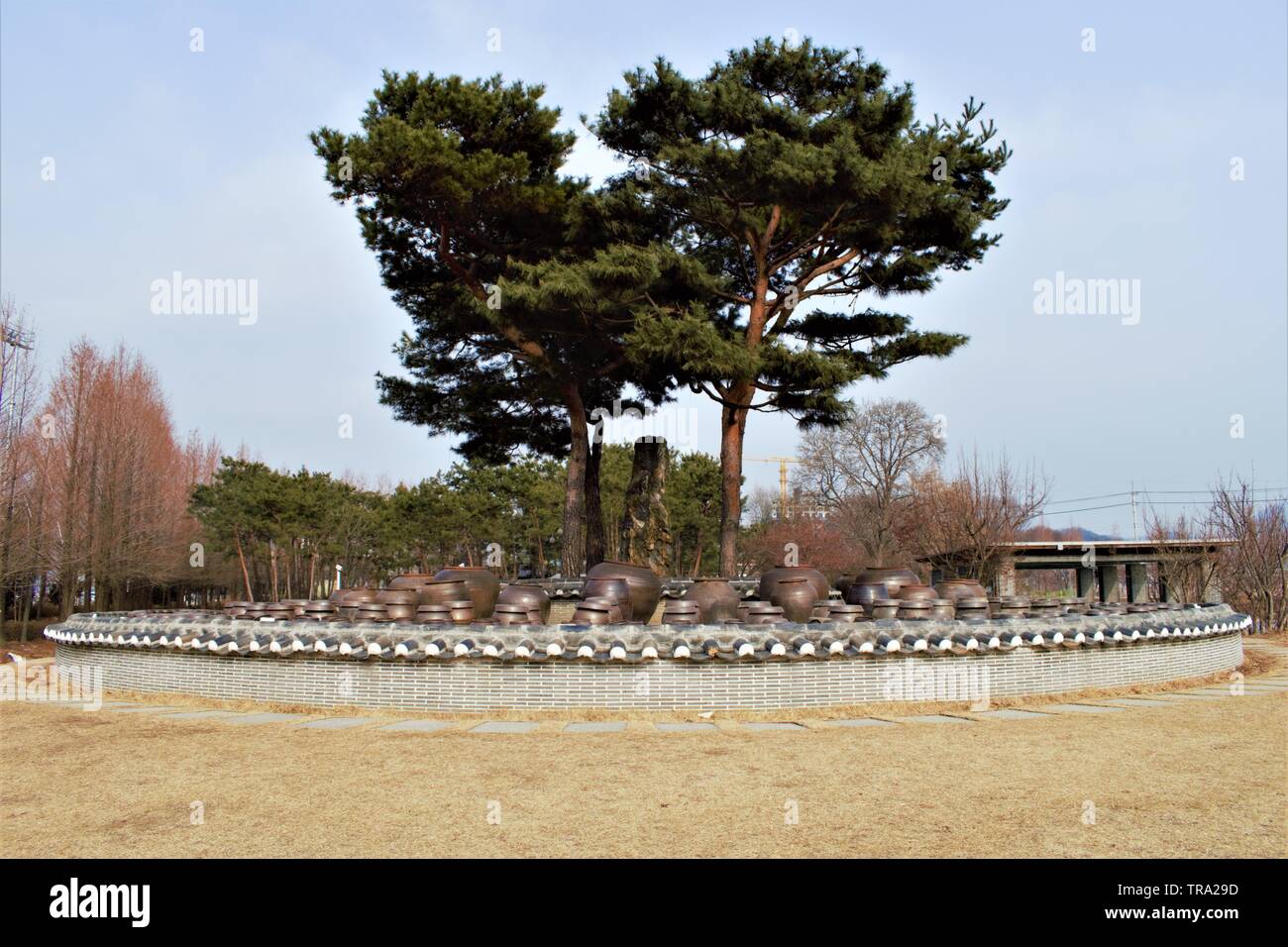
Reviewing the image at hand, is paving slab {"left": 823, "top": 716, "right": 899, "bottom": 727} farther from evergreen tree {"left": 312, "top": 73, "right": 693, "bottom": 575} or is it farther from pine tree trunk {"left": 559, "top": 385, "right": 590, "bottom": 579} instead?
pine tree trunk {"left": 559, "top": 385, "right": 590, "bottom": 579}

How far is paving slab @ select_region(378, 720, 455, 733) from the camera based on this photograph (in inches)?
275

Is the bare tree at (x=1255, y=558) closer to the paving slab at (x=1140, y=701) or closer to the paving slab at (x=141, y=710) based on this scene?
the paving slab at (x=1140, y=701)

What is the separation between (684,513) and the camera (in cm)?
3022

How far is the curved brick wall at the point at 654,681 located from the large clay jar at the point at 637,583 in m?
2.60

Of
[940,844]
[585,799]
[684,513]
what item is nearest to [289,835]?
[585,799]

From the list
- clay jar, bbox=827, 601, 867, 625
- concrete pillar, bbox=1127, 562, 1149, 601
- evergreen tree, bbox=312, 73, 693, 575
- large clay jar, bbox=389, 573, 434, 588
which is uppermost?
evergreen tree, bbox=312, 73, 693, 575

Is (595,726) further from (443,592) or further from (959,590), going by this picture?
(959,590)

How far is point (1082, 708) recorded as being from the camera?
7699 millimetres

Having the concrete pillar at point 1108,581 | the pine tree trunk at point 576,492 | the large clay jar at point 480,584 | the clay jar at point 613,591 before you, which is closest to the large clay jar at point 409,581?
the large clay jar at point 480,584

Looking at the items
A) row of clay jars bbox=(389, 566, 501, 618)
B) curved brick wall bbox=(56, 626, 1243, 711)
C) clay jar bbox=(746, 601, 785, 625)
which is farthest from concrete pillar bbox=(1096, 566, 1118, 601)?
row of clay jars bbox=(389, 566, 501, 618)

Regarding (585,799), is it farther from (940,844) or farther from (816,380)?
(816,380)

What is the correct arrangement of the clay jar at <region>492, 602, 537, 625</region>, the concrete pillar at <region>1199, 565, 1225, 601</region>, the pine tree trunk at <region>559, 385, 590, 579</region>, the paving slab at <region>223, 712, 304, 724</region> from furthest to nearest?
the concrete pillar at <region>1199, 565, 1225, 601</region>, the pine tree trunk at <region>559, 385, 590, 579</region>, the clay jar at <region>492, 602, 537, 625</region>, the paving slab at <region>223, 712, 304, 724</region>

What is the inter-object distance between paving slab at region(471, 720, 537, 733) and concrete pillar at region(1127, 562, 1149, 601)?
25470mm

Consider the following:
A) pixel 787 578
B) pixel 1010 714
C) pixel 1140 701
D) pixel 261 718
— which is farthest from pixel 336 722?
pixel 1140 701
